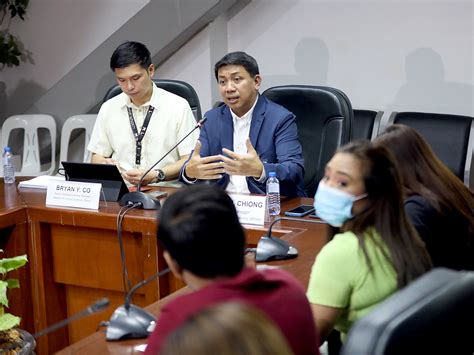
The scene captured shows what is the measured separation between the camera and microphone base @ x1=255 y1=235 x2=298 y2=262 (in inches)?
95.9

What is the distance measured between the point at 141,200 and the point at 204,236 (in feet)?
5.57

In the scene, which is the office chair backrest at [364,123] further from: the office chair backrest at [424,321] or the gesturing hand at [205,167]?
the office chair backrest at [424,321]

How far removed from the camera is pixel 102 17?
5.51 meters

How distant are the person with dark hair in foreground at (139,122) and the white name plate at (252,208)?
33.5 inches

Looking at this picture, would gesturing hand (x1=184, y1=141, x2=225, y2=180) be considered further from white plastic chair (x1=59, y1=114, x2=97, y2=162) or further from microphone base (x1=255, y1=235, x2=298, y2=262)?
white plastic chair (x1=59, y1=114, x2=97, y2=162)

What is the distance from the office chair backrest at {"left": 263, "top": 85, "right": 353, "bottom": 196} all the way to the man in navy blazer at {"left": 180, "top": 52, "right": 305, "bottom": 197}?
15 cm

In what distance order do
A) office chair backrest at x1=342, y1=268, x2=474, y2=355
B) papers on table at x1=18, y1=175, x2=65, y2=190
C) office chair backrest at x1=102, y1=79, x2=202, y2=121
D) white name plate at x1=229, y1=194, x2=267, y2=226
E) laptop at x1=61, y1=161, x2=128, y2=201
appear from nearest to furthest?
office chair backrest at x1=342, y1=268, x2=474, y2=355
white name plate at x1=229, y1=194, x2=267, y2=226
laptop at x1=61, y1=161, x2=128, y2=201
papers on table at x1=18, y1=175, x2=65, y2=190
office chair backrest at x1=102, y1=79, x2=202, y2=121

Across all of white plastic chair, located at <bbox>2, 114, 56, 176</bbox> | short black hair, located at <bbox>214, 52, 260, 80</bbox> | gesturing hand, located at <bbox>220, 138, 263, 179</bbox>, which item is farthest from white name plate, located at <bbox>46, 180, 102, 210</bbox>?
white plastic chair, located at <bbox>2, 114, 56, 176</bbox>

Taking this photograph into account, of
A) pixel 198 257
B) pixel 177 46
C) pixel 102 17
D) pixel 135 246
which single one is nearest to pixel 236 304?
pixel 198 257

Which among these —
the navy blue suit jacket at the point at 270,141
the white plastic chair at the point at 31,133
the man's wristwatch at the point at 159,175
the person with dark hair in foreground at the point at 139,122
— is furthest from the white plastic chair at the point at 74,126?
the navy blue suit jacket at the point at 270,141

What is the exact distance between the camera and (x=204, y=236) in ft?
4.87

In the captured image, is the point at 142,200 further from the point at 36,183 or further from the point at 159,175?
the point at 36,183

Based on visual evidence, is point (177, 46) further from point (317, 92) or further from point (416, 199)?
point (416, 199)

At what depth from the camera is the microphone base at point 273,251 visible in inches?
95.9
